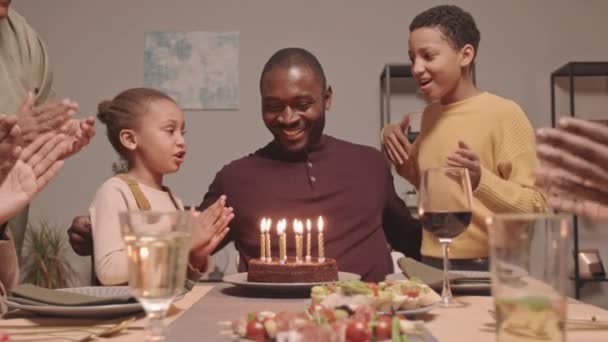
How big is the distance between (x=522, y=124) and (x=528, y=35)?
2.90m

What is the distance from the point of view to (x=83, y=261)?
448cm

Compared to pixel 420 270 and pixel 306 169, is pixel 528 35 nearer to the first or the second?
pixel 306 169

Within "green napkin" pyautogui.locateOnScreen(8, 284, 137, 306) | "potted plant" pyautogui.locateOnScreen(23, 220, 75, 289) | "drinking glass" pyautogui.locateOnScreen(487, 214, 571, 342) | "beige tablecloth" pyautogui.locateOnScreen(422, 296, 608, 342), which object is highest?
"drinking glass" pyautogui.locateOnScreen(487, 214, 571, 342)

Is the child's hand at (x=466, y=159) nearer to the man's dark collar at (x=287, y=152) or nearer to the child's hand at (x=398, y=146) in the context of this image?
the child's hand at (x=398, y=146)

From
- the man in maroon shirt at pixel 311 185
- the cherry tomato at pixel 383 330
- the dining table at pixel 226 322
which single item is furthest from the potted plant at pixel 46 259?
the cherry tomato at pixel 383 330

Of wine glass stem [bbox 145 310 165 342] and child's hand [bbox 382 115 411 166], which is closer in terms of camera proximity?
wine glass stem [bbox 145 310 165 342]

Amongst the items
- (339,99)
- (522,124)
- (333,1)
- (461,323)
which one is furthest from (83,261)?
(461,323)

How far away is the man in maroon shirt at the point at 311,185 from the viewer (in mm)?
1809

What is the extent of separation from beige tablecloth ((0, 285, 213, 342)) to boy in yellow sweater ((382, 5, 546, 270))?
95 centimetres

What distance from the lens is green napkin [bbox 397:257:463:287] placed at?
1.26 m

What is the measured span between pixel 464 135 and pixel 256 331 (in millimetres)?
1330

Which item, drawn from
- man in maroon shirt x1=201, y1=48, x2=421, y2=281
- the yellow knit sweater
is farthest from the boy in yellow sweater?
man in maroon shirt x1=201, y1=48, x2=421, y2=281

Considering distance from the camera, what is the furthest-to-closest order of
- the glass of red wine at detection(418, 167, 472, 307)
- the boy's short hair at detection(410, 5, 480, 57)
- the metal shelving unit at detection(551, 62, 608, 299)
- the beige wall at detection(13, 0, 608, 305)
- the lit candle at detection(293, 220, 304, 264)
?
the beige wall at detection(13, 0, 608, 305) < the metal shelving unit at detection(551, 62, 608, 299) < the boy's short hair at detection(410, 5, 480, 57) < the lit candle at detection(293, 220, 304, 264) < the glass of red wine at detection(418, 167, 472, 307)

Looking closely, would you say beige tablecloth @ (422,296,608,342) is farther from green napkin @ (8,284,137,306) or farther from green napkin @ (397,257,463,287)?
green napkin @ (8,284,137,306)
